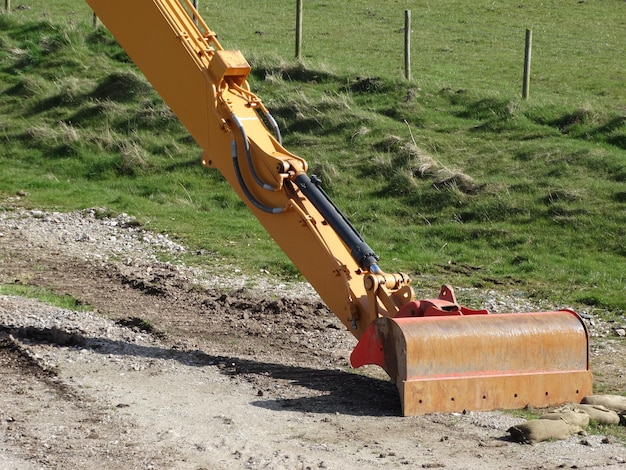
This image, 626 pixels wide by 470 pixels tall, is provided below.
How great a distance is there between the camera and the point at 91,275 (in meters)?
14.6

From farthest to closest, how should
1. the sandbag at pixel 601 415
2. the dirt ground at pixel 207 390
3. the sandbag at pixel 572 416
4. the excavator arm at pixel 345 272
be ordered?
1. the excavator arm at pixel 345 272
2. the sandbag at pixel 601 415
3. the sandbag at pixel 572 416
4. the dirt ground at pixel 207 390

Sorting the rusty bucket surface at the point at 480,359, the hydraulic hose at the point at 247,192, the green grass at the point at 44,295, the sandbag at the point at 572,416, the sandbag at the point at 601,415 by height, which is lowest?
the green grass at the point at 44,295

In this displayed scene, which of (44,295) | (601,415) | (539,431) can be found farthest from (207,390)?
(44,295)

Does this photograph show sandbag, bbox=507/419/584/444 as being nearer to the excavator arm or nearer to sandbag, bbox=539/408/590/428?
sandbag, bbox=539/408/590/428

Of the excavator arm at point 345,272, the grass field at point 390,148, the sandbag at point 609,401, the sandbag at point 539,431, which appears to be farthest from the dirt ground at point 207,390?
the grass field at point 390,148

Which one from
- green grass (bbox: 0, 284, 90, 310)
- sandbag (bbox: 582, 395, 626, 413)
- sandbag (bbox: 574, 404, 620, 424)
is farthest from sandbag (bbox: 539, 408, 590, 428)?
green grass (bbox: 0, 284, 90, 310)

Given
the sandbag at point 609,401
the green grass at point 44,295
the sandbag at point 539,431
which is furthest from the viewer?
the green grass at point 44,295

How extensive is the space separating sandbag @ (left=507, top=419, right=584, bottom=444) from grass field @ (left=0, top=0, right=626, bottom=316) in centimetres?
518

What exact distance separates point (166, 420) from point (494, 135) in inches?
476

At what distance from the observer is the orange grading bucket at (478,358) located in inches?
372

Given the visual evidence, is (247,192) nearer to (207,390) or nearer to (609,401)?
(207,390)

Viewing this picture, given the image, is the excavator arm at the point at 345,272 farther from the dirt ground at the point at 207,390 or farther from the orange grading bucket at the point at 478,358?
the dirt ground at the point at 207,390

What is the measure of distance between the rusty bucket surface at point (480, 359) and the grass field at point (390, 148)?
4.15 metres

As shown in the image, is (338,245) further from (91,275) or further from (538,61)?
(538,61)
